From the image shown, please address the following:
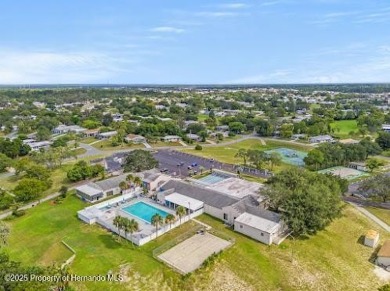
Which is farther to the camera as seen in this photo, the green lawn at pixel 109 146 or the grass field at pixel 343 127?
the grass field at pixel 343 127

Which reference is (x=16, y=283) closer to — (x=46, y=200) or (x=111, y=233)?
(x=111, y=233)

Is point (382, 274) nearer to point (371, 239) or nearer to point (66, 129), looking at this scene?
point (371, 239)

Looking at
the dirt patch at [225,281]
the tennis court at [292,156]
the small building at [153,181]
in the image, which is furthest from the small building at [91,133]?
Answer: the dirt patch at [225,281]

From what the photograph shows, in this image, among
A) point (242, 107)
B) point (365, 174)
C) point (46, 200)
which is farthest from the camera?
point (242, 107)

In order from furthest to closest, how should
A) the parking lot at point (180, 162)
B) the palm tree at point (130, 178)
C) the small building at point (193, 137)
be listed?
1. the small building at point (193, 137)
2. the parking lot at point (180, 162)
3. the palm tree at point (130, 178)

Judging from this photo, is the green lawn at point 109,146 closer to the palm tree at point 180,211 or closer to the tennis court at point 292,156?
the tennis court at point 292,156

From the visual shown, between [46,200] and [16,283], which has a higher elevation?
[16,283]

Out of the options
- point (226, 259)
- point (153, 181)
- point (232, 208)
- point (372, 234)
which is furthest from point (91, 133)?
point (372, 234)

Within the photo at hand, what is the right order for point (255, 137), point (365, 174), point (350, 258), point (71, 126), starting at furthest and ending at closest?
point (71, 126), point (255, 137), point (365, 174), point (350, 258)

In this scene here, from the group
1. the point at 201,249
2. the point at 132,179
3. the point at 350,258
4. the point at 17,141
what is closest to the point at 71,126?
the point at 17,141
